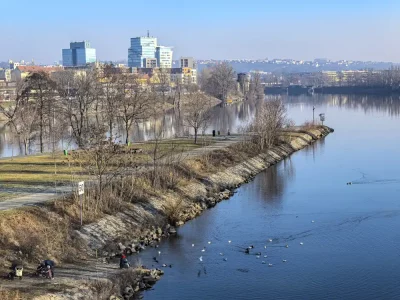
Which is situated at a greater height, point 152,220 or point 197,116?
point 197,116

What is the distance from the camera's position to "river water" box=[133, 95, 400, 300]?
1830cm

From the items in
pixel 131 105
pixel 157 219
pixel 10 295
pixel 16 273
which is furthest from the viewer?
pixel 131 105

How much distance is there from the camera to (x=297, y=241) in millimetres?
23281

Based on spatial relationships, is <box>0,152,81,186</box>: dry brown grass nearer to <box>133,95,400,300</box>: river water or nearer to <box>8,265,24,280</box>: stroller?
<box>133,95,400,300</box>: river water

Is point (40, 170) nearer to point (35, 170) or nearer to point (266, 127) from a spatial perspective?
point (35, 170)

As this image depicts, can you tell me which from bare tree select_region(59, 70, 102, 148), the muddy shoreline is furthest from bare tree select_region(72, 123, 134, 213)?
bare tree select_region(59, 70, 102, 148)

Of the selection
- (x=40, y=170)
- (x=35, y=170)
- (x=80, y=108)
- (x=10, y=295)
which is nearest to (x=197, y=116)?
(x=80, y=108)

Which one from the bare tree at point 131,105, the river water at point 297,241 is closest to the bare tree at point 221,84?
the bare tree at point 131,105

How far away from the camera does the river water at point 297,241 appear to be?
1830 centimetres

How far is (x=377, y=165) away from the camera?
1604 inches

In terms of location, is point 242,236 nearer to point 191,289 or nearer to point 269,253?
point 269,253

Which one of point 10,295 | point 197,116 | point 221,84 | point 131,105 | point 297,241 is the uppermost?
point 221,84

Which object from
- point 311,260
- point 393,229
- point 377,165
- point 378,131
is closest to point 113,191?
point 311,260

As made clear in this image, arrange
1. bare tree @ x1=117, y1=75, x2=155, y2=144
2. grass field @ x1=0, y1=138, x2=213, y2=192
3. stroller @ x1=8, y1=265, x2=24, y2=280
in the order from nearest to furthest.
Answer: stroller @ x1=8, y1=265, x2=24, y2=280
grass field @ x1=0, y1=138, x2=213, y2=192
bare tree @ x1=117, y1=75, x2=155, y2=144
